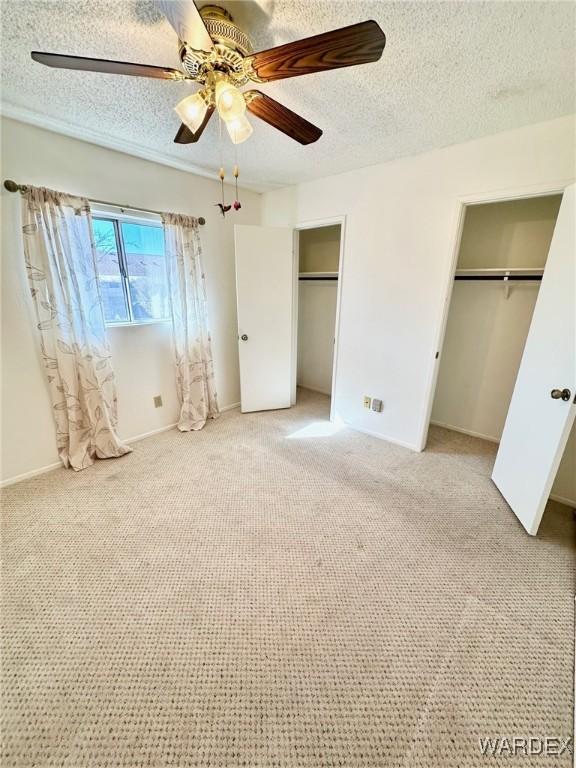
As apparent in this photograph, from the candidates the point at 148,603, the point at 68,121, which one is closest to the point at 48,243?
the point at 68,121

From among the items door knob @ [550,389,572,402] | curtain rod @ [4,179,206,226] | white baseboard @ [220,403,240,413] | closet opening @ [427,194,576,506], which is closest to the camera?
door knob @ [550,389,572,402]

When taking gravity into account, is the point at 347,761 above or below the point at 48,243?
below

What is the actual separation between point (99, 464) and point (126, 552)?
1.05m

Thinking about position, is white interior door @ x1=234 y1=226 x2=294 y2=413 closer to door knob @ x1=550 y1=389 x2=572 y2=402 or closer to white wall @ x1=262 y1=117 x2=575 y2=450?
white wall @ x1=262 y1=117 x2=575 y2=450

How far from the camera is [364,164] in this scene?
8.08 feet

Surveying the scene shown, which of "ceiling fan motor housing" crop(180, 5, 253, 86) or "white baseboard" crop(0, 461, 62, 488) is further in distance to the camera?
"white baseboard" crop(0, 461, 62, 488)

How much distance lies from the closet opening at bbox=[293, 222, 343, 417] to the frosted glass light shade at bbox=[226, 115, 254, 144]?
2.26 metres

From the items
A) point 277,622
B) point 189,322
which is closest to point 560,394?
point 277,622

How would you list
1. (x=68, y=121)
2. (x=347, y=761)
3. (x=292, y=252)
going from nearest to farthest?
(x=347, y=761)
(x=68, y=121)
(x=292, y=252)

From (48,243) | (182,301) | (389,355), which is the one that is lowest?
(389,355)

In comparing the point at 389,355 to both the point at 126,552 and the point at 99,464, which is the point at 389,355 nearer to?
the point at 126,552

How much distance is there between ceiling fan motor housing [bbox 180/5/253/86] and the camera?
104cm

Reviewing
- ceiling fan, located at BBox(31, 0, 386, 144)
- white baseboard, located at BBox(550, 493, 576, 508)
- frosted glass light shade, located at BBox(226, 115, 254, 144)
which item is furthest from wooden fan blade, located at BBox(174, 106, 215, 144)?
white baseboard, located at BBox(550, 493, 576, 508)

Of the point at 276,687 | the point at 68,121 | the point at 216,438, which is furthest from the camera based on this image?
the point at 216,438
